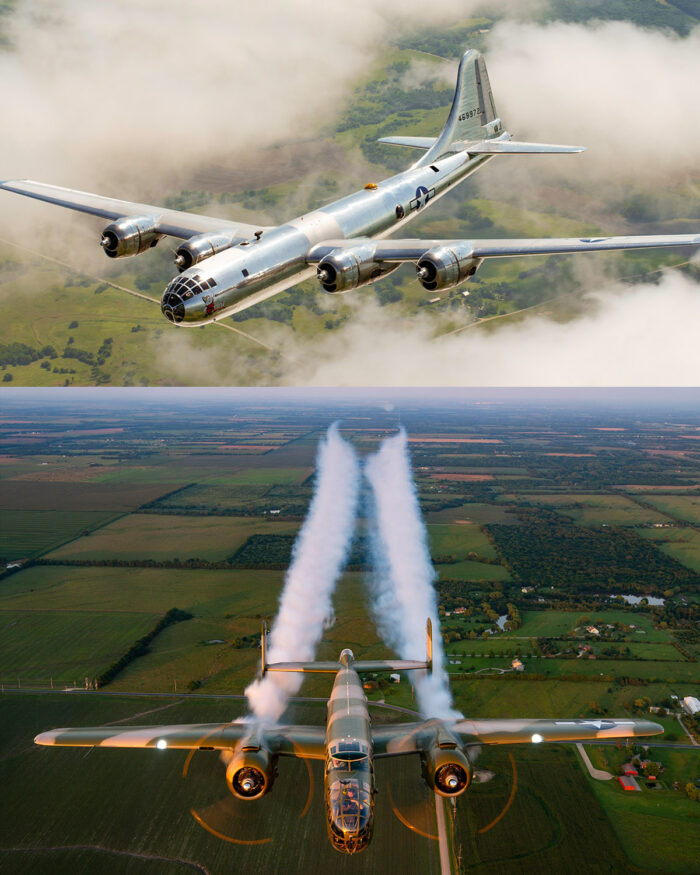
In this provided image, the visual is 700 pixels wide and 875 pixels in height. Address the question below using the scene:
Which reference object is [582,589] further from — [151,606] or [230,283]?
[230,283]

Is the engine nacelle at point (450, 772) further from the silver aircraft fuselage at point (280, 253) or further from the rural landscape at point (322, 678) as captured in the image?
the silver aircraft fuselage at point (280, 253)

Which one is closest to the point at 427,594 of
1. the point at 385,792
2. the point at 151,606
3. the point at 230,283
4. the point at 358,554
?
the point at 358,554

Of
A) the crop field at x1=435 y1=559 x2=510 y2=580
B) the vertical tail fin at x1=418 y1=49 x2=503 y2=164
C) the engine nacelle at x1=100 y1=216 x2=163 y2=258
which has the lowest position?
the engine nacelle at x1=100 y1=216 x2=163 y2=258

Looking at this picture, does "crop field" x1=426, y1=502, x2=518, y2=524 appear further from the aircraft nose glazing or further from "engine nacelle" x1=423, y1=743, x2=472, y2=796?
the aircraft nose glazing

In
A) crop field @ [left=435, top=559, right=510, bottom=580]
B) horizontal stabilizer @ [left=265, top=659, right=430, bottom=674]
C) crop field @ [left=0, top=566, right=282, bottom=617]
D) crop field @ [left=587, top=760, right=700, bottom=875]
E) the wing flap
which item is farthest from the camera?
crop field @ [left=435, top=559, right=510, bottom=580]

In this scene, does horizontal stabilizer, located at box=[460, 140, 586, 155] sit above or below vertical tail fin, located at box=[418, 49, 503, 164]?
below

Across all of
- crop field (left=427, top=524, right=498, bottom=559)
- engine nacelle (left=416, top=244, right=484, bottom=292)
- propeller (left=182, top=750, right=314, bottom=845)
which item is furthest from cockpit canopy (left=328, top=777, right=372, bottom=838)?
crop field (left=427, top=524, right=498, bottom=559)
